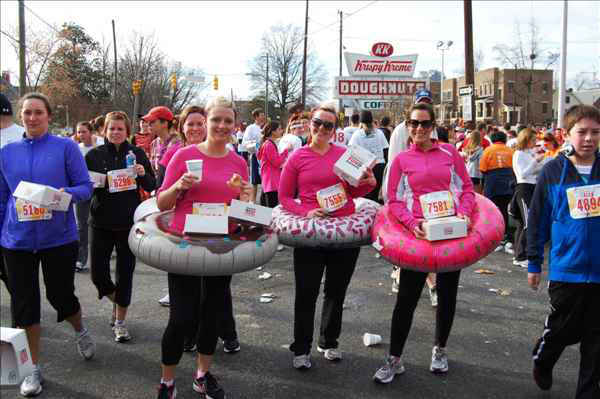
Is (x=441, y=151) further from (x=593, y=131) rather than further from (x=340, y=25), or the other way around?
(x=340, y=25)

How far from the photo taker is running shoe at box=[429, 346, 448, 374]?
3.97 metres

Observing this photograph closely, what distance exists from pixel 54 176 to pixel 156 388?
1.71m

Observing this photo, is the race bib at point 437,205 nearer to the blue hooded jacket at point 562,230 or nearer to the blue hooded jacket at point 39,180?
the blue hooded jacket at point 562,230

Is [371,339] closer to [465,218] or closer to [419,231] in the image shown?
[419,231]

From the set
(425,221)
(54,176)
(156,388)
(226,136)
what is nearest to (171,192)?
(226,136)

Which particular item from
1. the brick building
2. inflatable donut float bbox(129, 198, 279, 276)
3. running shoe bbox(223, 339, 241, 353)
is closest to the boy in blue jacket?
inflatable donut float bbox(129, 198, 279, 276)

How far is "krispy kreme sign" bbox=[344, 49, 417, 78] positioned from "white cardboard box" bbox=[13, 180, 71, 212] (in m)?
19.5

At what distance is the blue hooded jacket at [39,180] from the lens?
3.61m

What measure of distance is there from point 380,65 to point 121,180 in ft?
63.4

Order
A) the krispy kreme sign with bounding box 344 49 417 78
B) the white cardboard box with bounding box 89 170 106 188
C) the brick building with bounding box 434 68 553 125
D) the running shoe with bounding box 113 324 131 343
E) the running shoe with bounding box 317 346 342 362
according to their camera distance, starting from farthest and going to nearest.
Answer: the brick building with bounding box 434 68 553 125 → the krispy kreme sign with bounding box 344 49 417 78 → the running shoe with bounding box 113 324 131 343 → the white cardboard box with bounding box 89 170 106 188 → the running shoe with bounding box 317 346 342 362

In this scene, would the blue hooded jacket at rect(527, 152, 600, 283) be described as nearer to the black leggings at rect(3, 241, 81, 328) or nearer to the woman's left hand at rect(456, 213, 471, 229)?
the woman's left hand at rect(456, 213, 471, 229)

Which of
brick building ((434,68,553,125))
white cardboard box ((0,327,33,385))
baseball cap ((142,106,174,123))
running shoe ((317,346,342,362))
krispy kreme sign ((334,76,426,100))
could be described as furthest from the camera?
brick building ((434,68,553,125))

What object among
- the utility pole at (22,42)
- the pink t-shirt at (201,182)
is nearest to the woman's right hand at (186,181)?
the pink t-shirt at (201,182)

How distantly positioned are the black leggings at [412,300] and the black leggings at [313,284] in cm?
48
